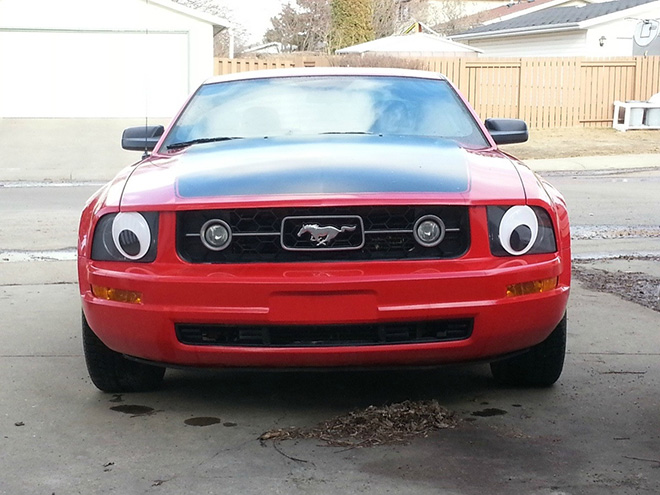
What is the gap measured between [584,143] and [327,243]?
19823 mm

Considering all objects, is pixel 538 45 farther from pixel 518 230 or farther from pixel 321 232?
pixel 321 232

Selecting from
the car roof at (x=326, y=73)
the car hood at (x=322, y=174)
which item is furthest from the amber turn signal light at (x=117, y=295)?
the car roof at (x=326, y=73)

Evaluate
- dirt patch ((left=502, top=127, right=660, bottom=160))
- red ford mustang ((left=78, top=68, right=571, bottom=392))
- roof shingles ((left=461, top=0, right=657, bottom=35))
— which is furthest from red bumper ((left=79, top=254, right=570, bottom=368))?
roof shingles ((left=461, top=0, right=657, bottom=35))

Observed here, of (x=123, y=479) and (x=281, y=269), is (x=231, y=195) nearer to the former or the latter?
(x=281, y=269)

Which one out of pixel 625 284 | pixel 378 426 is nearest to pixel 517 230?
pixel 378 426

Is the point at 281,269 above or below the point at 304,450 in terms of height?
above

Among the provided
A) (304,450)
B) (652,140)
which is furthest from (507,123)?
(652,140)

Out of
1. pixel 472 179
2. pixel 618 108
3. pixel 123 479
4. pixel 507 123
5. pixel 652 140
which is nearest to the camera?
pixel 123 479

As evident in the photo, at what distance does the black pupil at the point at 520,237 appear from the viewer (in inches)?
159

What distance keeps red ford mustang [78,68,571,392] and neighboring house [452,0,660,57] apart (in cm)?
2913

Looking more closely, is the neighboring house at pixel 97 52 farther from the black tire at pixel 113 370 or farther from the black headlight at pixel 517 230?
the black headlight at pixel 517 230

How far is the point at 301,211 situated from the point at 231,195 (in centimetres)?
27

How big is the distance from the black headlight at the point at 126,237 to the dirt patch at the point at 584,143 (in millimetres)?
17071

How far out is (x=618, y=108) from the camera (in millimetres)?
25906
